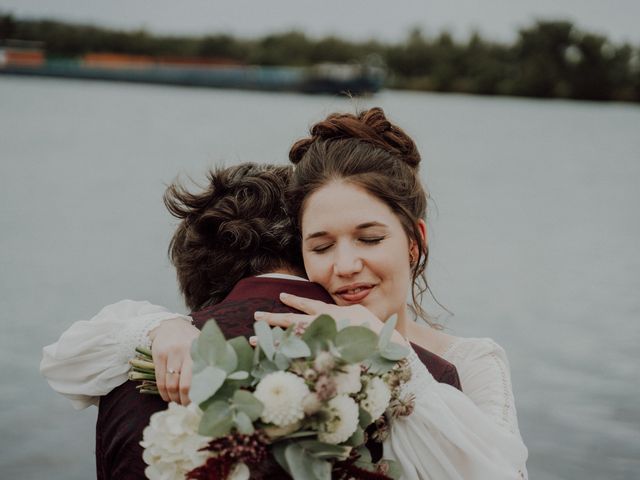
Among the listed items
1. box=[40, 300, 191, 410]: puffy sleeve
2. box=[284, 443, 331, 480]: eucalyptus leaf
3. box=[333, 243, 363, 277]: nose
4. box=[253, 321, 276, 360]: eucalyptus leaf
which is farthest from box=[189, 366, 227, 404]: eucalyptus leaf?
box=[333, 243, 363, 277]: nose

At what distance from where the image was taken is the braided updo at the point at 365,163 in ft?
9.34

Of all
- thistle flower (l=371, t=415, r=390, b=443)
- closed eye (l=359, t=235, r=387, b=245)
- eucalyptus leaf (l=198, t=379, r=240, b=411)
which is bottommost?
thistle flower (l=371, t=415, r=390, b=443)

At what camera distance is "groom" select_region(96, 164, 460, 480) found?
2430 mm

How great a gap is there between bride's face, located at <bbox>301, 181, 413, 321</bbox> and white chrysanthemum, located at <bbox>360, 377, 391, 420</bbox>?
64cm

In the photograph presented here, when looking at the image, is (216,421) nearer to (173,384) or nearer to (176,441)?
(176,441)

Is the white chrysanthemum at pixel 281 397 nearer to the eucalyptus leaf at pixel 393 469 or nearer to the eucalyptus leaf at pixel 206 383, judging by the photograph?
the eucalyptus leaf at pixel 206 383

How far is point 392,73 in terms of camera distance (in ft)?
225

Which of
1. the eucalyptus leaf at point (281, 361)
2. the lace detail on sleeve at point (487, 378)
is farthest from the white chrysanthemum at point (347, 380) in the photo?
the lace detail on sleeve at point (487, 378)

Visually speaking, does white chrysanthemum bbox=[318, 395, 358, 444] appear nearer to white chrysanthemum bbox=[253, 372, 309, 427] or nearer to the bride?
white chrysanthemum bbox=[253, 372, 309, 427]

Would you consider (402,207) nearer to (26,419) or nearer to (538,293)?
(26,419)

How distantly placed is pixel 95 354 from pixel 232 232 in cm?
56

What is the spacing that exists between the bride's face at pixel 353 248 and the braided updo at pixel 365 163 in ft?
0.17

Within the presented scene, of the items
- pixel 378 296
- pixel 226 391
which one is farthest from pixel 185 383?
pixel 378 296

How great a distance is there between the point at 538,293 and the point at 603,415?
417cm
